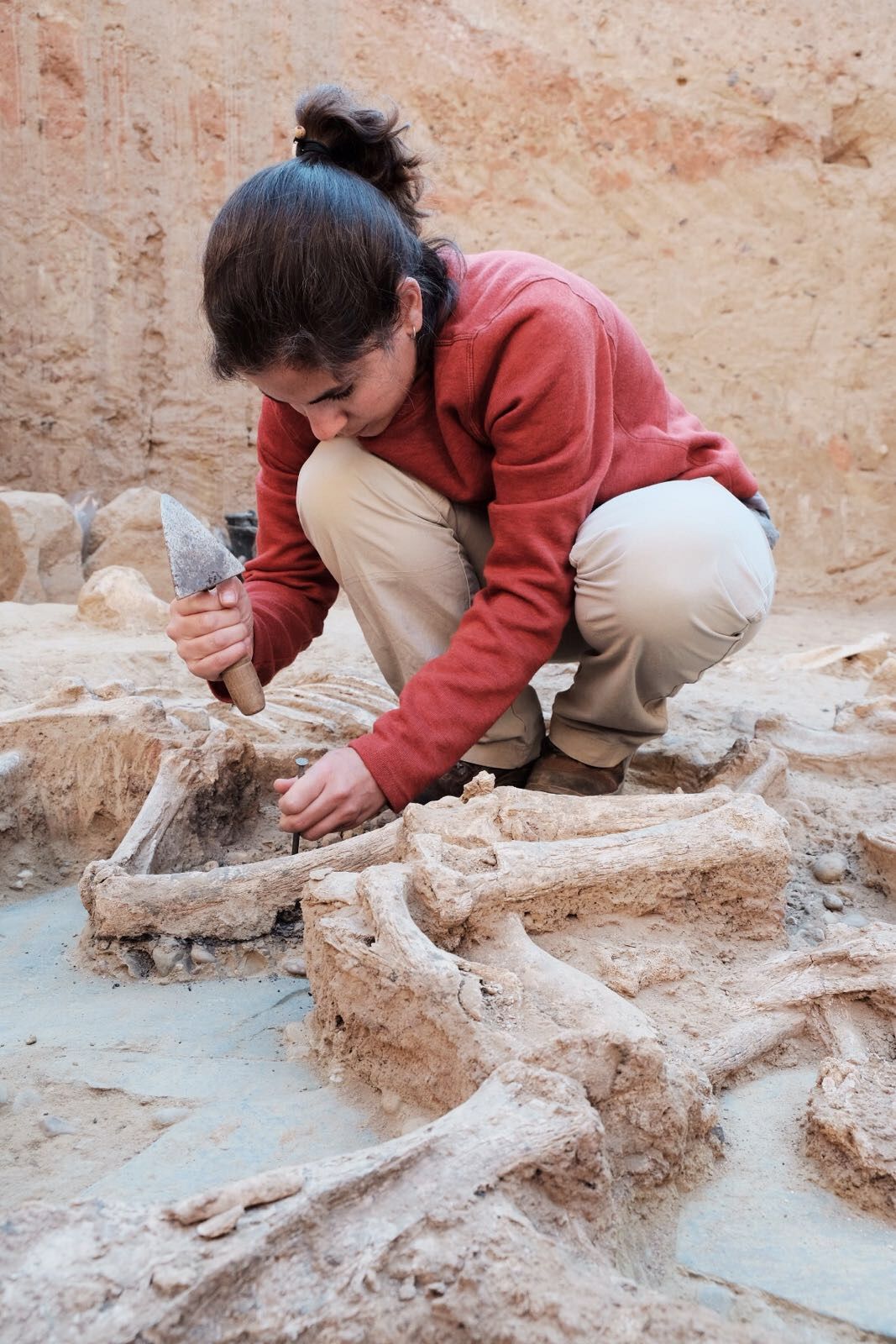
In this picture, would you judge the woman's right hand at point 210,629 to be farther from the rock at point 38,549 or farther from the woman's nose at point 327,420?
the rock at point 38,549

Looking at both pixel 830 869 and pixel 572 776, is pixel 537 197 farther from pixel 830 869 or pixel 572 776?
pixel 830 869

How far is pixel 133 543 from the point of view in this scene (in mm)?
5176

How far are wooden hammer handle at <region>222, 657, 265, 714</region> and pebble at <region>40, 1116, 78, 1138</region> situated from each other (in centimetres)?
83

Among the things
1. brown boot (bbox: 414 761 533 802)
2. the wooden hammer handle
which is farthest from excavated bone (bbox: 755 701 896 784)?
the wooden hammer handle

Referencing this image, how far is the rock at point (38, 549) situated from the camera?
478 centimetres

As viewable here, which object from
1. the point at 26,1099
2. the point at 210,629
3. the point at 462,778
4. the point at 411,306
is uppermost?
the point at 411,306

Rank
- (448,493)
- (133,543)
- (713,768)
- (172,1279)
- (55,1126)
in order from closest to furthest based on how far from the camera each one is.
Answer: (172,1279)
(55,1126)
(448,493)
(713,768)
(133,543)

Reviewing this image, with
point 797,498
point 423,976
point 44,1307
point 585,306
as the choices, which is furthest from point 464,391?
point 797,498

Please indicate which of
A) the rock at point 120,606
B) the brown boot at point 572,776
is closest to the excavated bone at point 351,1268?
the brown boot at point 572,776

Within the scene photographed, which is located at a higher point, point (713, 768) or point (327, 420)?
point (327, 420)

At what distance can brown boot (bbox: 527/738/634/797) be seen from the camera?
7.48 ft

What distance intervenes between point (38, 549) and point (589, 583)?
138 inches

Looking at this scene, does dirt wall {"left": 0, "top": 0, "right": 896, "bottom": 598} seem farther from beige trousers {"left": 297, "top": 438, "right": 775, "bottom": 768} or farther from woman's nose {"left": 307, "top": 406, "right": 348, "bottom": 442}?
woman's nose {"left": 307, "top": 406, "right": 348, "bottom": 442}

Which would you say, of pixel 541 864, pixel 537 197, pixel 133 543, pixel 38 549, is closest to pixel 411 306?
pixel 541 864
